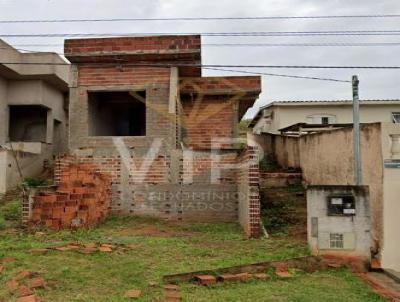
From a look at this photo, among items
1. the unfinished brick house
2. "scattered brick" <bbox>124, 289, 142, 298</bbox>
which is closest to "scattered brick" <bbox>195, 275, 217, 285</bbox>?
"scattered brick" <bbox>124, 289, 142, 298</bbox>

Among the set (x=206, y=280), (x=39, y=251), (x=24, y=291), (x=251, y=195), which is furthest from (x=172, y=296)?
(x=251, y=195)

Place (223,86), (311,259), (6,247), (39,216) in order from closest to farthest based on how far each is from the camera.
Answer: (311,259), (6,247), (39,216), (223,86)

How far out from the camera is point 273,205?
9.69 metres

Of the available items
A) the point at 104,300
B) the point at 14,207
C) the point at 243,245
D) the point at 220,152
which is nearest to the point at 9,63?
Result: the point at 14,207

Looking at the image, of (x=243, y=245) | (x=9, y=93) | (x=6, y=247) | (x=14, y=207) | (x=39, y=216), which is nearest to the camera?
(x=6, y=247)

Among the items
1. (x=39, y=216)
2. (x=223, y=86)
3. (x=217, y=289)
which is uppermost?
(x=223, y=86)

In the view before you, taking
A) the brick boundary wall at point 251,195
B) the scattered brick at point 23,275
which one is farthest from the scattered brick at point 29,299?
the brick boundary wall at point 251,195

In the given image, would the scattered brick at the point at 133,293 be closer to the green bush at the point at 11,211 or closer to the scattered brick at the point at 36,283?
the scattered brick at the point at 36,283

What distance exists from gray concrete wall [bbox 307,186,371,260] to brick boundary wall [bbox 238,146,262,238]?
1596mm

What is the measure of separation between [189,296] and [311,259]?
2.14 meters

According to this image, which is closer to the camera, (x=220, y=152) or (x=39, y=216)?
(x=39, y=216)

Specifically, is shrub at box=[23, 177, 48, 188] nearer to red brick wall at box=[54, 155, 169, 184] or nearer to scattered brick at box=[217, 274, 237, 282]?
red brick wall at box=[54, 155, 169, 184]

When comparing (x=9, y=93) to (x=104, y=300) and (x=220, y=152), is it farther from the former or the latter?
(x=104, y=300)

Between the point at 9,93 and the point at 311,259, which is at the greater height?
the point at 9,93
